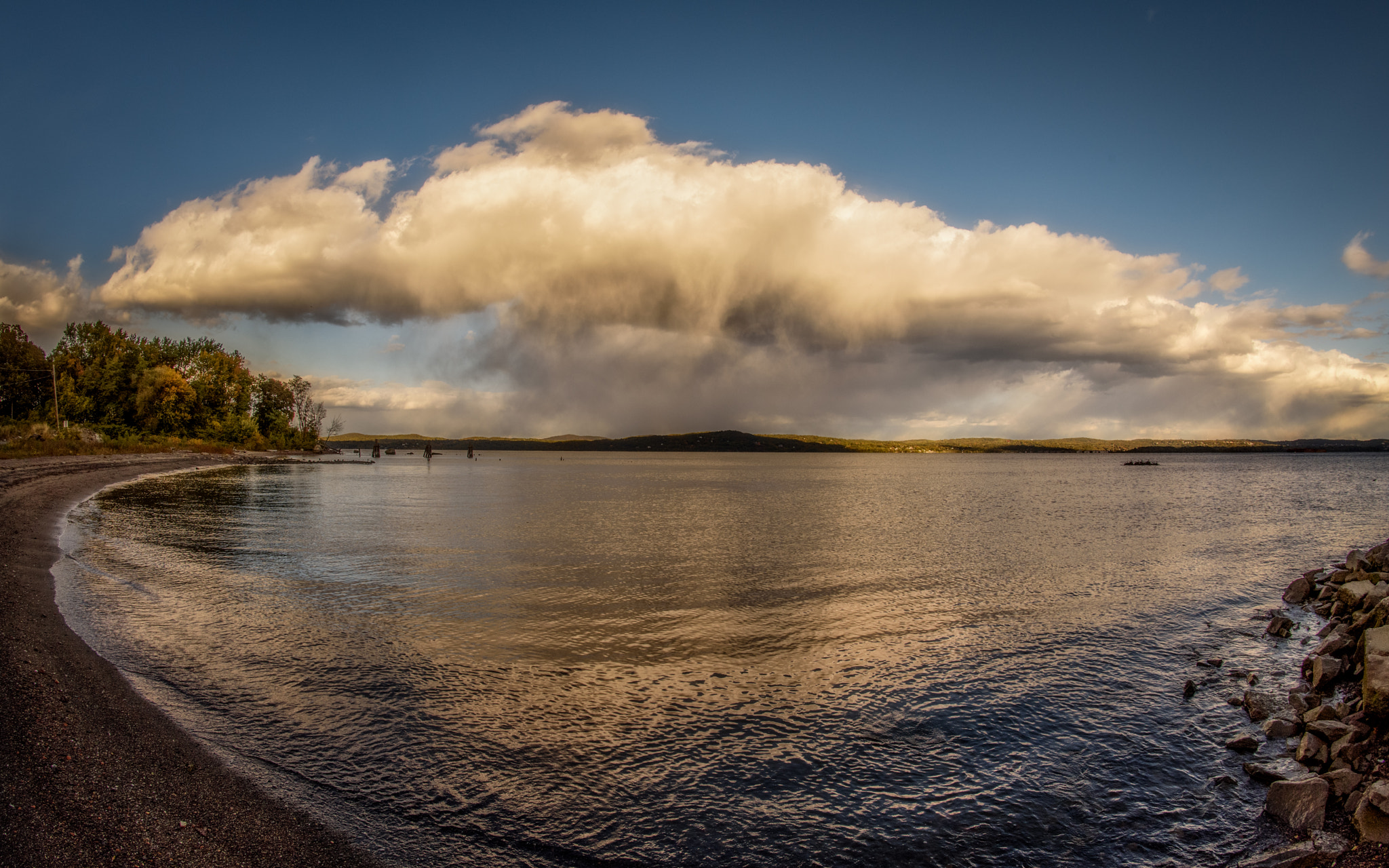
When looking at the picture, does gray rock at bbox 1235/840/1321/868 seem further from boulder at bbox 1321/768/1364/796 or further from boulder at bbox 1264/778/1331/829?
boulder at bbox 1321/768/1364/796

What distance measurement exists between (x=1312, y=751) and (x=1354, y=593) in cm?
1152

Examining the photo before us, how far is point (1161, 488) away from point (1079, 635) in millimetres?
88091

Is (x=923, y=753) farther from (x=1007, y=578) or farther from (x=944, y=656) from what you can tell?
(x=1007, y=578)

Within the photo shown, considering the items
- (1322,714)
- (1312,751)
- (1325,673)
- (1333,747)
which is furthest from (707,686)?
(1325,673)

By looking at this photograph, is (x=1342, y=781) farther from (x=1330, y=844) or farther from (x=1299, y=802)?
(x=1330, y=844)

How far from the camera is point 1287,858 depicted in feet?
23.7

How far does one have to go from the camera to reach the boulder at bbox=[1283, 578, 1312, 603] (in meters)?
21.1

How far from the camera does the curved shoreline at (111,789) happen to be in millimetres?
6557

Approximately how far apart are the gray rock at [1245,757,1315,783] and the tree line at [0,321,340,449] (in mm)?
118623

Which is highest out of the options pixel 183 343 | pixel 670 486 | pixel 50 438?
pixel 183 343

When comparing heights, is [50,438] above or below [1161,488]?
above

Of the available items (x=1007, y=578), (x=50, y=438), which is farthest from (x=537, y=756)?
(x=50, y=438)

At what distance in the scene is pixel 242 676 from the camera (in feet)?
40.5

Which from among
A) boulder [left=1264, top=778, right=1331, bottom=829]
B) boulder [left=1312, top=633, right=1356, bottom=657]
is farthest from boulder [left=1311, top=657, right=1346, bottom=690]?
boulder [left=1264, top=778, right=1331, bottom=829]
